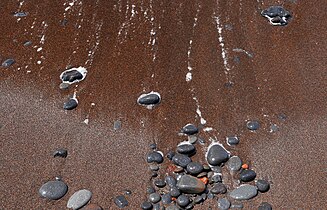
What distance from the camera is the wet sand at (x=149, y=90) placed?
4.45 metres

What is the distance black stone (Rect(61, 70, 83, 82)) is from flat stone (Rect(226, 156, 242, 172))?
2.02m

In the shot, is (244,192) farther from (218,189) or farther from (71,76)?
(71,76)

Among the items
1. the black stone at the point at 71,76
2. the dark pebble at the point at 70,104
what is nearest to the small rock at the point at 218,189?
the dark pebble at the point at 70,104

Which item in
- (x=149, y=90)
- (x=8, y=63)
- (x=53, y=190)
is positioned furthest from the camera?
(x=8, y=63)

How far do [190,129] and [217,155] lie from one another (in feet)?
1.44

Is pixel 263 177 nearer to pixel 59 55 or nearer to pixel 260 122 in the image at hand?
pixel 260 122

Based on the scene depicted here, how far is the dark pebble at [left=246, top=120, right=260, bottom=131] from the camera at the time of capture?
4820 mm

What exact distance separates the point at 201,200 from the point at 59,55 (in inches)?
103

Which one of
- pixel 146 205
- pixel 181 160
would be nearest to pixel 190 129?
pixel 181 160

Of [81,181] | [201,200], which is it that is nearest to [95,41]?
[81,181]

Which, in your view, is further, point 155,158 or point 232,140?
point 232,140

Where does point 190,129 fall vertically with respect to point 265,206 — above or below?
above

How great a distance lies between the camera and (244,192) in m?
4.27

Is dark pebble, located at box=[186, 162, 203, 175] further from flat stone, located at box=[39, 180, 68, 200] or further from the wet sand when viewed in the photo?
flat stone, located at box=[39, 180, 68, 200]
